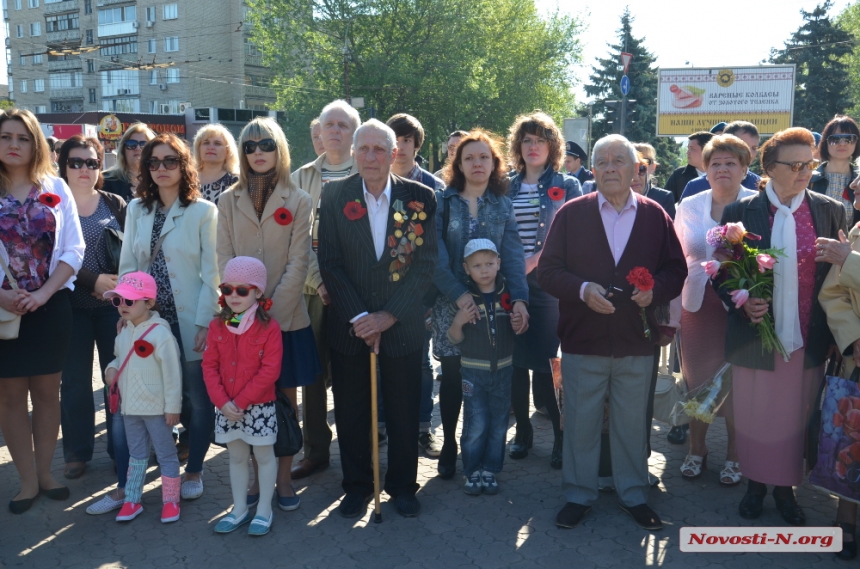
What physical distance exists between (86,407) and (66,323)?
834mm

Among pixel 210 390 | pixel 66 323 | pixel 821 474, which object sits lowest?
pixel 821 474

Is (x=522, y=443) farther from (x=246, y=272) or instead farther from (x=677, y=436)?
(x=246, y=272)

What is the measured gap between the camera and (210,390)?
4.21m

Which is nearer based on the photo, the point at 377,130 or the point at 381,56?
the point at 377,130

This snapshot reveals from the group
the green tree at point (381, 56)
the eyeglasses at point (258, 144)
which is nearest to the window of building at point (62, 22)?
the green tree at point (381, 56)

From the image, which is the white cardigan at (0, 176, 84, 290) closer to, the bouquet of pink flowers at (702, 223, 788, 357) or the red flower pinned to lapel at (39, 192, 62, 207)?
→ the red flower pinned to lapel at (39, 192, 62, 207)

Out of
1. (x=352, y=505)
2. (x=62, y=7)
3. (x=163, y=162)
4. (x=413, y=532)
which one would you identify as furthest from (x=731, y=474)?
(x=62, y=7)

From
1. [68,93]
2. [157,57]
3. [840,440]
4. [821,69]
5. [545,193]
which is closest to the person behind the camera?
[840,440]

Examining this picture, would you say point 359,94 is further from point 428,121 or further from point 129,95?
point 129,95

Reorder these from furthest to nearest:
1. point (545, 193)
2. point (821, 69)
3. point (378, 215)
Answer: point (821, 69) → point (545, 193) → point (378, 215)

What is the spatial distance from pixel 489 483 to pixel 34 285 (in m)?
2.99

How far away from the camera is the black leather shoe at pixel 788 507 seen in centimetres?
420

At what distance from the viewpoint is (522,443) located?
5.41m

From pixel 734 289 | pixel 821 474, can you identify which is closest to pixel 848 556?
pixel 821 474
